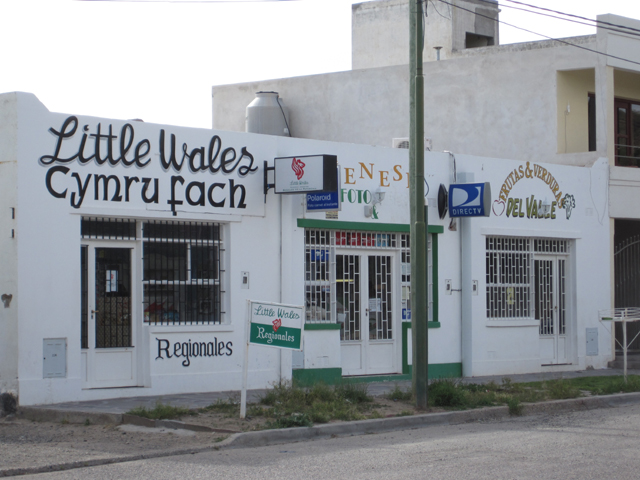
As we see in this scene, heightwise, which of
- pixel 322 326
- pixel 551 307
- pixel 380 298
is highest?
pixel 380 298

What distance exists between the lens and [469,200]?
1688 cm

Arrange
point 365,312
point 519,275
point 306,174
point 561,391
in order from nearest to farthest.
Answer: point 561,391
point 306,174
point 365,312
point 519,275

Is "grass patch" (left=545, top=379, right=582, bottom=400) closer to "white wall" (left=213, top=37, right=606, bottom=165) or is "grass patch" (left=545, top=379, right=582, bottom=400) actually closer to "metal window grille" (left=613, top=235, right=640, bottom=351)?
"white wall" (left=213, top=37, right=606, bottom=165)

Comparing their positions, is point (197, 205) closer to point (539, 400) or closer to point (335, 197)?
point (335, 197)

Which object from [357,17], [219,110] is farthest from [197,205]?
[357,17]

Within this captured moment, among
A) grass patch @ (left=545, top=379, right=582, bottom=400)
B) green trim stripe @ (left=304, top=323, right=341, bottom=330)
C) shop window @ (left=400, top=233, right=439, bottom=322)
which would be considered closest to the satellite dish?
shop window @ (left=400, top=233, right=439, bottom=322)

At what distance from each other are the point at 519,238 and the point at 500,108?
4.51m

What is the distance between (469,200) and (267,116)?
27.1ft

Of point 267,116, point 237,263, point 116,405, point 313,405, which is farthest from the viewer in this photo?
point 267,116

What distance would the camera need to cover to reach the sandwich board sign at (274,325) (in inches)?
443

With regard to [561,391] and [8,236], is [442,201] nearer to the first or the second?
[561,391]

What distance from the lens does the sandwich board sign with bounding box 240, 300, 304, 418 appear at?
11242 millimetres

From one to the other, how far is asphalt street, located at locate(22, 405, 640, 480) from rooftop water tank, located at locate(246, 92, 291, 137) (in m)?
13.5

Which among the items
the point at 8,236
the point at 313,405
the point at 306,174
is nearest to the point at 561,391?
the point at 313,405
